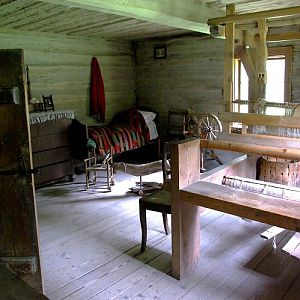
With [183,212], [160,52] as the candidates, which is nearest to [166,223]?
[183,212]

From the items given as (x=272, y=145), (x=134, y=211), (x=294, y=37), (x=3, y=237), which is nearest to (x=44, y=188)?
(x=134, y=211)

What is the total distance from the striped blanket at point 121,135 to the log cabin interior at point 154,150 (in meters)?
0.03

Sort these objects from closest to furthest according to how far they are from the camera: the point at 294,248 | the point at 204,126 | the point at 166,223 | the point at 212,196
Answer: the point at 212,196 → the point at 294,248 → the point at 166,223 → the point at 204,126

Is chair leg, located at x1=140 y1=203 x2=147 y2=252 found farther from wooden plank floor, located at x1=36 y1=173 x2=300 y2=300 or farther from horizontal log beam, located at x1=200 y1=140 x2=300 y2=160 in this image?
horizontal log beam, located at x1=200 y1=140 x2=300 y2=160

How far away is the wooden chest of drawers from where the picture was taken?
452 centimetres

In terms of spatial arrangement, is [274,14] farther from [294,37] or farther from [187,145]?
[187,145]

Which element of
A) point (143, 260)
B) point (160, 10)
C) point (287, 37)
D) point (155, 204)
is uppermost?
point (160, 10)

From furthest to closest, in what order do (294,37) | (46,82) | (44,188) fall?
(46,82), (44,188), (294,37)

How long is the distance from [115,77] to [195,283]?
4.67 metres

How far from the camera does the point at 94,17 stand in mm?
4316

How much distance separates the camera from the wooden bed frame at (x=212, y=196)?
209 cm

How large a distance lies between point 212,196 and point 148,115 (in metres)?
3.90

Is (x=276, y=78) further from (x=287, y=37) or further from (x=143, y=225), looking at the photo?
(x=143, y=225)

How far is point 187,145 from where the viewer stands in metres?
2.43
